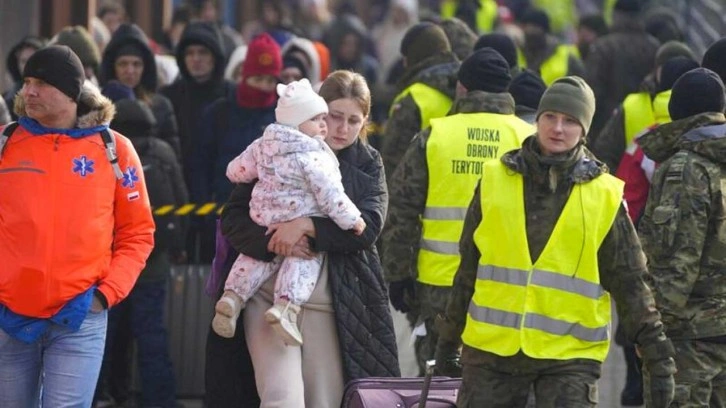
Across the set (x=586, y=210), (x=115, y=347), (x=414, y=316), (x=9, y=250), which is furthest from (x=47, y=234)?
(x=115, y=347)

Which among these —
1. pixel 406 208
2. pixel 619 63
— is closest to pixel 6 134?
pixel 406 208

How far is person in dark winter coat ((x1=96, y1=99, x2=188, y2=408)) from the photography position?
1097 centimetres

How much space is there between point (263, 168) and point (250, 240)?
0.30m

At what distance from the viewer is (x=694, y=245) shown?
333 inches

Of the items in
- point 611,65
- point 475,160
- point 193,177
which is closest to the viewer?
point 475,160

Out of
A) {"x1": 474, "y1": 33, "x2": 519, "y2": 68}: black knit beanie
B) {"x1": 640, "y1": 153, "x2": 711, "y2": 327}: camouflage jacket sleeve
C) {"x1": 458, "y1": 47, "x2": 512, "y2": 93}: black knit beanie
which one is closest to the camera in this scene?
{"x1": 640, "y1": 153, "x2": 711, "y2": 327}: camouflage jacket sleeve

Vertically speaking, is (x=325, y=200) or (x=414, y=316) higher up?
(x=325, y=200)

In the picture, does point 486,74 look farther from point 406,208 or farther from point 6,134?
point 6,134

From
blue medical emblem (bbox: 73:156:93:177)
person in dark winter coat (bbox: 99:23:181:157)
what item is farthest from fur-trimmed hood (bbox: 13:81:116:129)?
person in dark winter coat (bbox: 99:23:181:157)

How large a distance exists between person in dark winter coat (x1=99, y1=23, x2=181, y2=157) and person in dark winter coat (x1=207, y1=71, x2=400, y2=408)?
395 centimetres

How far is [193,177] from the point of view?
12102mm

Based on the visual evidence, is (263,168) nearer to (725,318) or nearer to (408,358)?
(725,318)

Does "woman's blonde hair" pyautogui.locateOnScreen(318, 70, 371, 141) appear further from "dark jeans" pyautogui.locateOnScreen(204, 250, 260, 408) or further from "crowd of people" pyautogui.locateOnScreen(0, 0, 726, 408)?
"dark jeans" pyautogui.locateOnScreen(204, 250, 260, 408)

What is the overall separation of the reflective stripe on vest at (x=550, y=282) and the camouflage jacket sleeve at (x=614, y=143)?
4.70 meters
